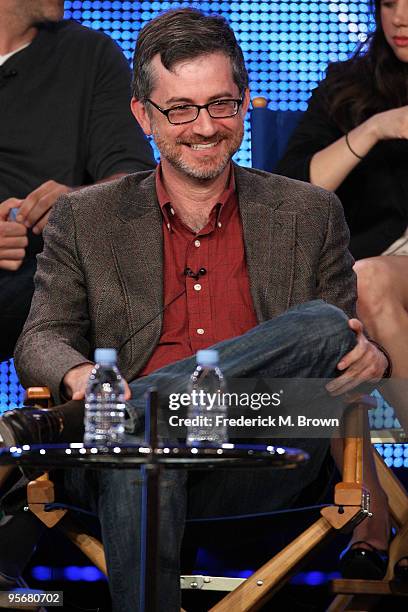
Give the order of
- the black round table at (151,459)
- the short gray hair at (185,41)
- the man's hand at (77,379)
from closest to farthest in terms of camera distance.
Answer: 1. the black round table at (151,459)
2. the man's hand at (77,379)
3. the short gray hair at (185,41)

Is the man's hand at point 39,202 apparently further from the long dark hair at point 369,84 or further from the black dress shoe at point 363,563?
the black dress shoe at point 363,563

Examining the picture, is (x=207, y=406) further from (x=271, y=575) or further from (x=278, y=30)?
(x=278, y=30)

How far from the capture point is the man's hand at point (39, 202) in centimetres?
318

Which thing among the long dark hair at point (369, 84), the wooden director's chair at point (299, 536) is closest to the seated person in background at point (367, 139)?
the long dark hair at point (369, 84)

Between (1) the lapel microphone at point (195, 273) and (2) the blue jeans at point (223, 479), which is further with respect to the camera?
(1) the lapel microphone at point (195, 273)

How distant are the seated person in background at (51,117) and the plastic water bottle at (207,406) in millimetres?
1155

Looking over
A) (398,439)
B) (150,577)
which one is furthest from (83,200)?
(150,577)

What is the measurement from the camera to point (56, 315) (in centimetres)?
260

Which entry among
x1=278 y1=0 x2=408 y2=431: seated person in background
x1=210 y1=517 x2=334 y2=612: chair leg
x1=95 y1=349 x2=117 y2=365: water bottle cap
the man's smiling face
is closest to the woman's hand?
x1=278 y1=0 x2=408 y2=431: seated person in background

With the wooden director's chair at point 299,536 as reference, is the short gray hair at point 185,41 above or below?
above

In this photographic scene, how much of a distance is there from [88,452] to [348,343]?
702mm

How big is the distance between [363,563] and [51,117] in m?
1.53

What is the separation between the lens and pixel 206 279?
2.66 m

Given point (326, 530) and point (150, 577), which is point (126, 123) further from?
point (150, 577)
